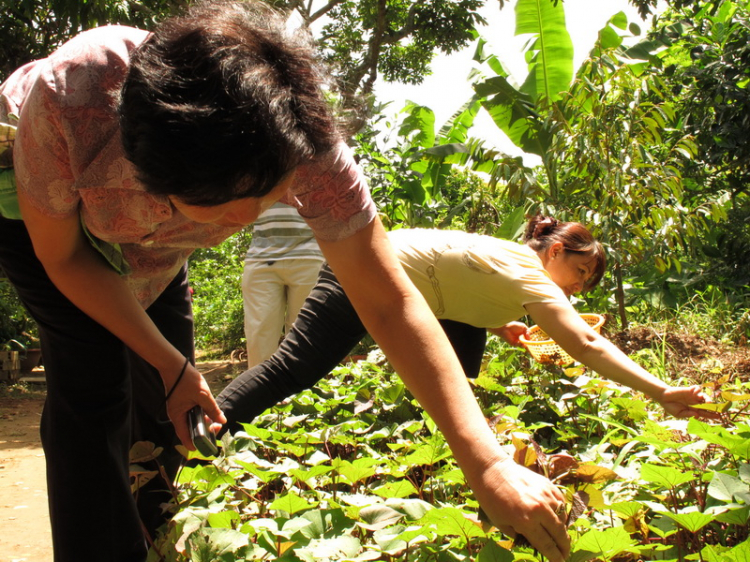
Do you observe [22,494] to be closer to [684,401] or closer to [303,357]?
[303,357]

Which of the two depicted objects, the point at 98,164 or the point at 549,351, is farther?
the point at 549,351

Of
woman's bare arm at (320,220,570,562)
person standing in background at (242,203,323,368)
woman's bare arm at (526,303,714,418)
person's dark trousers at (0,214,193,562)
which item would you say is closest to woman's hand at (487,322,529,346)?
woman's bare arm at (526,303,714,418)

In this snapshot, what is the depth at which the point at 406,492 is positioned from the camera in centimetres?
155

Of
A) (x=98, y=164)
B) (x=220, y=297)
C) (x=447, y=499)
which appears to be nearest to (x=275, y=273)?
(x=447, y=499)

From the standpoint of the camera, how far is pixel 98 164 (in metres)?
1.36

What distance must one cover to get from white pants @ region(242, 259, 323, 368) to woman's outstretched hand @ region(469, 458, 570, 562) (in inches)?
136

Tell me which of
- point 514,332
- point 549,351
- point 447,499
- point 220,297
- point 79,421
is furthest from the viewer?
point 220,297

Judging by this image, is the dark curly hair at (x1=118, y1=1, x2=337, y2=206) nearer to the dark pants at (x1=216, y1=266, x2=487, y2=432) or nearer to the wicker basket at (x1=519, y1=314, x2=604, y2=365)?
the dark pants at (x1=216, y1=266, x2=487, y2=432)

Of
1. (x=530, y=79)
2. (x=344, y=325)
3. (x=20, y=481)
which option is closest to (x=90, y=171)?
(x=344, y=325)

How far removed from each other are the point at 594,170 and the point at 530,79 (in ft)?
7.56

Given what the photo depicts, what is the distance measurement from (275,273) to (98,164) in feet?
10.8

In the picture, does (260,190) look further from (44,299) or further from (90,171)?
(44,299)

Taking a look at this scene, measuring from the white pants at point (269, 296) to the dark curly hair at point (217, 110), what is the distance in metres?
3.37

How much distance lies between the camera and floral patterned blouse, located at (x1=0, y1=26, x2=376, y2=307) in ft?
4.32
